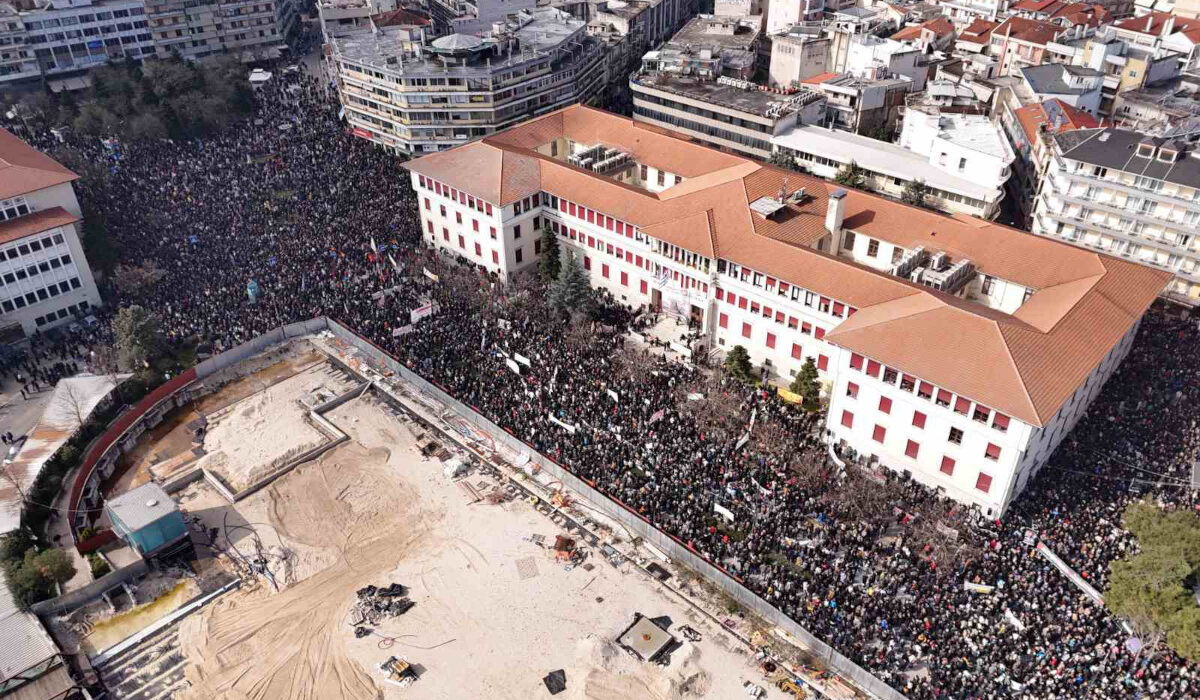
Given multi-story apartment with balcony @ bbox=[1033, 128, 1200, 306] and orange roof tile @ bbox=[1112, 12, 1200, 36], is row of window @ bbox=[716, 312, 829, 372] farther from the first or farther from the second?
orange roof tile @ bbox=[1112, 12, 1200, 36]

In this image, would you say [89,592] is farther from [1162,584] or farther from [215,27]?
[215,27]

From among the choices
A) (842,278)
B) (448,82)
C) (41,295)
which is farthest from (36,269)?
(842,278)

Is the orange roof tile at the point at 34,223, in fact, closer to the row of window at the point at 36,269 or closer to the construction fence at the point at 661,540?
the row of window at the point at 36,269

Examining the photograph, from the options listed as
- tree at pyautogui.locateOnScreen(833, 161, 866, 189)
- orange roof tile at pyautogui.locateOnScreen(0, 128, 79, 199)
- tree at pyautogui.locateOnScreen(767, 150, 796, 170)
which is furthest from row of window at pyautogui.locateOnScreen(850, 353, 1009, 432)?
orange roof tile at pyautogui.locateOnScreen(0, 128, 79, 199)

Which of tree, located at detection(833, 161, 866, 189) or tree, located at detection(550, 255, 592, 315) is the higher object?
tree, located at detection(833, 161, 866, 189)

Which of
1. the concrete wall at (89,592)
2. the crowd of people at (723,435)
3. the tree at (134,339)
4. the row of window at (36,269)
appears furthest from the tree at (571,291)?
the row of window at (36,269)
